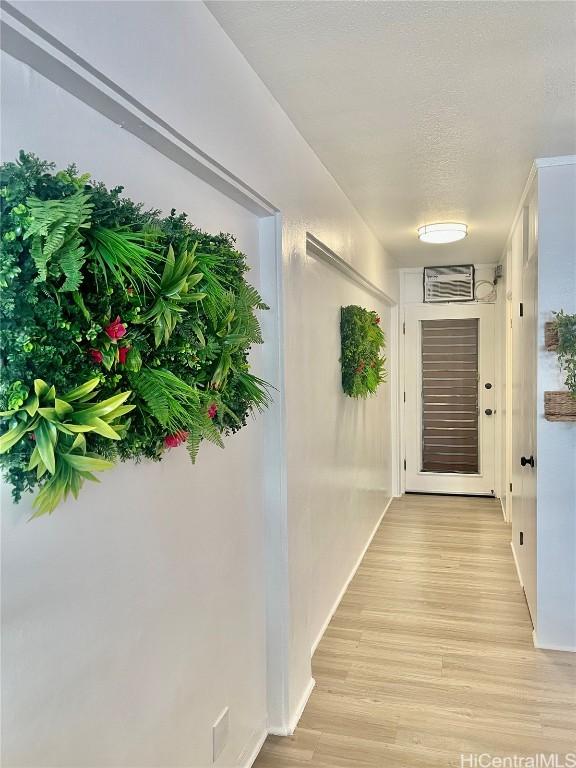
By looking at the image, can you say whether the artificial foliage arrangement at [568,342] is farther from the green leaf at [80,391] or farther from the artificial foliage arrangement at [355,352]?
the green leaf at [80,391]

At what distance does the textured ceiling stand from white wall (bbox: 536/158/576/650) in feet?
0.80

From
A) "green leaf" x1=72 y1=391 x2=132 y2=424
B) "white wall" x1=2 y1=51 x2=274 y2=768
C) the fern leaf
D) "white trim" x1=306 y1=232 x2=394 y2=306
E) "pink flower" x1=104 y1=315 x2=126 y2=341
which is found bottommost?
"white wall" x1=2 y1=51 x2=274 y2=768

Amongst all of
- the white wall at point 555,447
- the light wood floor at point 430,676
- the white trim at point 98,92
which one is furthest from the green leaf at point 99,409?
the white wall at point 555,447

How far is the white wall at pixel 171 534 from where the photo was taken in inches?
44.4

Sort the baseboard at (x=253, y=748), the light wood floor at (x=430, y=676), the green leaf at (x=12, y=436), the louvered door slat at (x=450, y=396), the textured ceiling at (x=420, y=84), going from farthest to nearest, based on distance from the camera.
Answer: the louvered door slat at (x=450, y=396)
the light wood floor at (x=430, y=676)
the baseboard at (x=253, y=748)
the textured ceiling at (x=420, y=84)
the green leaf at (x=12, y=436)

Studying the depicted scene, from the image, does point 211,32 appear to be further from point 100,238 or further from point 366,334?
point 366,334

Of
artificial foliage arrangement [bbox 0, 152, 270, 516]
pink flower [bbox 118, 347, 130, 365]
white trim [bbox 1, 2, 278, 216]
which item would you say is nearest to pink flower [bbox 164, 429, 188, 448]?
artificial foliage arrangement [bbox 0, 152, 270, 516]

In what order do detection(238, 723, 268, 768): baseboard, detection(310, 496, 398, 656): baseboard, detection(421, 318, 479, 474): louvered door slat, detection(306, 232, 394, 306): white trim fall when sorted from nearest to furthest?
detection(238, 723, 268, 768): baseboard → detection(306, 232, 394, 306): white trim → detection(310, 496, 398, 656): baseboard → detection(421, 318, 479, 474): louvered door slat

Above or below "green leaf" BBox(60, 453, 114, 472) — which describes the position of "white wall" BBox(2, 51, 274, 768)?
below

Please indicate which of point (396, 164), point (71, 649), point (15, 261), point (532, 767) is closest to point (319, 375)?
point (396, 164)

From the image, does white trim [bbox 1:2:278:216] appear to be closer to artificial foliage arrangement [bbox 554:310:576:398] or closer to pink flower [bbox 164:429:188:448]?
pink flower [bbox 164:429:188:448]

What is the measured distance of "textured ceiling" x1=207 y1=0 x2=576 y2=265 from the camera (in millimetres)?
1721

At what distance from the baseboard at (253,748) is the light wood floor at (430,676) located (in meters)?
0.03

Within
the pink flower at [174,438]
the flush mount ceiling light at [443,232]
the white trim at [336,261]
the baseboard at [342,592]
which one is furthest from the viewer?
the flush mount ceiling light at [443,232]
